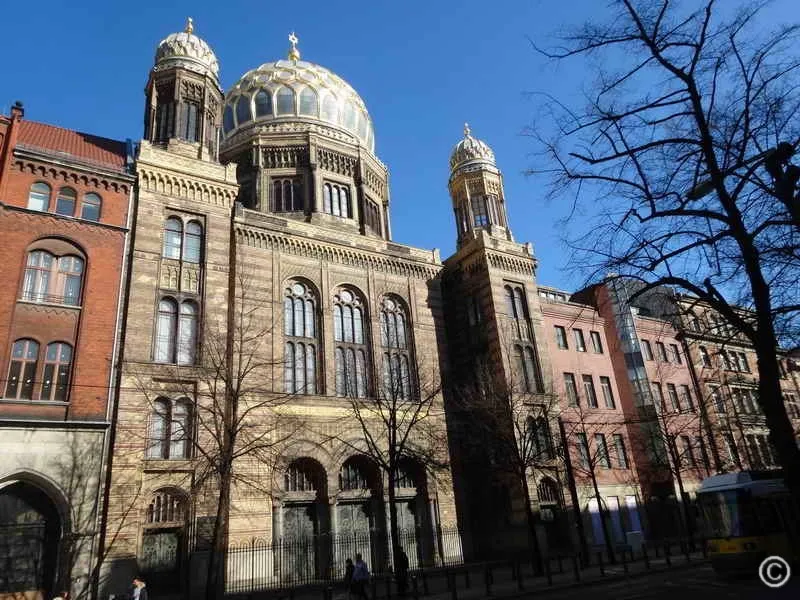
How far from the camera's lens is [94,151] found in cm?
2708

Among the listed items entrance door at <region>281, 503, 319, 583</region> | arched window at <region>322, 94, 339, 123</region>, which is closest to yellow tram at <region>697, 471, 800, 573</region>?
entrance door at <region>281, 503, 319, 583</region>

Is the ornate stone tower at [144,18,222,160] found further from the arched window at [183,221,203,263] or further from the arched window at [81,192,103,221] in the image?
the arched window at [81,192,103,221]

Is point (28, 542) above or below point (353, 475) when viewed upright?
below

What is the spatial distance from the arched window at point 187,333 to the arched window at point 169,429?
192cm

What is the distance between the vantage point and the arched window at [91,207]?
2408 centimetres

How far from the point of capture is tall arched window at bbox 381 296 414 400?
30698 mm

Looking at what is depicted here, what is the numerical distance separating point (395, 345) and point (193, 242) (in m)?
11.8

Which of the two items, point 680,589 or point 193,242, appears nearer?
point 680,589

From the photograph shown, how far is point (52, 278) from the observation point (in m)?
22.5

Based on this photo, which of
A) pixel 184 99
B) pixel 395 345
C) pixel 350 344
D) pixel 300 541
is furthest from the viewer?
pixel 395 345

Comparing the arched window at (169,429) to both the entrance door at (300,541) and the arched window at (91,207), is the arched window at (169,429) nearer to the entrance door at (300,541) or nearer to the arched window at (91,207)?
the entrance door at (300,541)

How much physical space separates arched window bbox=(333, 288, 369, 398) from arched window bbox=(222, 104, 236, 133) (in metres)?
19.0

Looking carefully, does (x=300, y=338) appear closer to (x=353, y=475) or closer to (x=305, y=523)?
(x=353, y=475)

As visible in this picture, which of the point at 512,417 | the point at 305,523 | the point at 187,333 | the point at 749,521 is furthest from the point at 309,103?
the point at 749,521
